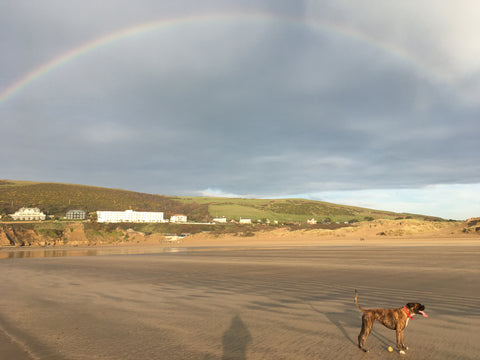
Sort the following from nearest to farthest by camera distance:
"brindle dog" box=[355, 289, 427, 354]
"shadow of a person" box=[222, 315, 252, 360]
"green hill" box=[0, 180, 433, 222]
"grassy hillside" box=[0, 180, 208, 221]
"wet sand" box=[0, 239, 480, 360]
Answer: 1. "brindle dog" box=[355, 289, 427, 354]
2. "shadow of a person" box=[222, 315, 252, 360]
3. "wet sand" box=[0, 239, 480, 360]
4. "grassy hillside" box=[0, 180, 208, 221]
5. "green hill" box=[0, 180, 433, 222]

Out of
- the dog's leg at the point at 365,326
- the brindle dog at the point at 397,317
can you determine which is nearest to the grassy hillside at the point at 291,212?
the dog's leg at the point at 365,326

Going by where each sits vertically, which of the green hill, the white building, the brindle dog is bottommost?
the white building

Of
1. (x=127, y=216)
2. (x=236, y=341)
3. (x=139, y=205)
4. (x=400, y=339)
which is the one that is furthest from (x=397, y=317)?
(x=139, y=205)

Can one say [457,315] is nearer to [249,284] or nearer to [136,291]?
[249,284]

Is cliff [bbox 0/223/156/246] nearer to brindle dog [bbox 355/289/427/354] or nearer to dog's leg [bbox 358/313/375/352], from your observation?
dog's leg [bbox 358/313/375/352]

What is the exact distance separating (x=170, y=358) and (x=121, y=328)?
201cm

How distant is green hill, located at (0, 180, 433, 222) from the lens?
110000mm

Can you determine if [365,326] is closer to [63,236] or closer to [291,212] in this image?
→ [63,236]

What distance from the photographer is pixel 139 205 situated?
132m

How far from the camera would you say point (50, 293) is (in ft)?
33.0

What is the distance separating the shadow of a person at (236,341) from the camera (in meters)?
→ 4.53

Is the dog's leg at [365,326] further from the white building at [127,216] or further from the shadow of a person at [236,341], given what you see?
the white building at [127,216]

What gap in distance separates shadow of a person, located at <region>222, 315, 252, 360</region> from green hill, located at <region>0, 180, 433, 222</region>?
10596 cm

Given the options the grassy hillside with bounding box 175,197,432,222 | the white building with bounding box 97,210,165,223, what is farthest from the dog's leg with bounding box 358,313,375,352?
the grassy hillside with bounding box 175,197,432,222
